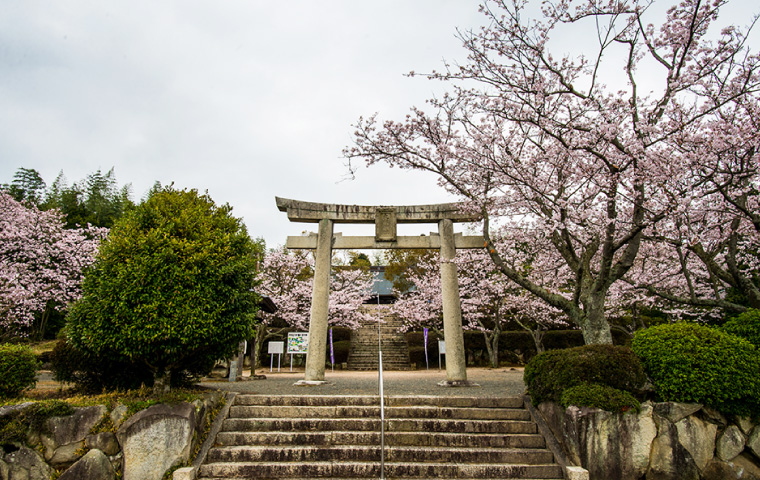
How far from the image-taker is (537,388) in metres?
5.66

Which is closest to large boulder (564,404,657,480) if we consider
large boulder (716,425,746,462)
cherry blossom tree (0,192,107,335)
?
large boulder (716,425,746,462)

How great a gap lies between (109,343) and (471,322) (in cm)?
1552

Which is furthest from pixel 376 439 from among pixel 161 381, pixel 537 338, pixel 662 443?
pixel 537 338

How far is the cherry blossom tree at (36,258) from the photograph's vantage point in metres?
16.0

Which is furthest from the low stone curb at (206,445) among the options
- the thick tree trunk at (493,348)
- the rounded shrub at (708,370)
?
the thick tree trunk at (493,348)

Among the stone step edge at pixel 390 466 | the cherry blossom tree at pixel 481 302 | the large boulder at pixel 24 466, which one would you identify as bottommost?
the stone step edge at pixel 390 466

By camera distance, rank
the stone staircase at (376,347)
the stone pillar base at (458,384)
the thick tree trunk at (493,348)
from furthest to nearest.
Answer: the stone staircase at (376,347) → the thick tree trunk at (493,348) → the stone pillar base at (458,384)

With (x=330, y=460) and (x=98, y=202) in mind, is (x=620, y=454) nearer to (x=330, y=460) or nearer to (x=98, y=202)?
(x=330, y=460)

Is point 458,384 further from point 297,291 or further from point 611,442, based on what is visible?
→ point 297,291

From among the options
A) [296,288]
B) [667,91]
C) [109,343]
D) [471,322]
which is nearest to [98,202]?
[296,288]

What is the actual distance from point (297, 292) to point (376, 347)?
5.99m

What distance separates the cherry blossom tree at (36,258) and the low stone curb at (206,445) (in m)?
14.1

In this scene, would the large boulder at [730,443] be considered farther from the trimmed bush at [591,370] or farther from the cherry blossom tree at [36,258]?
the cherry blossom tree at [36,258]

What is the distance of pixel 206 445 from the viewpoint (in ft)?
16.2
